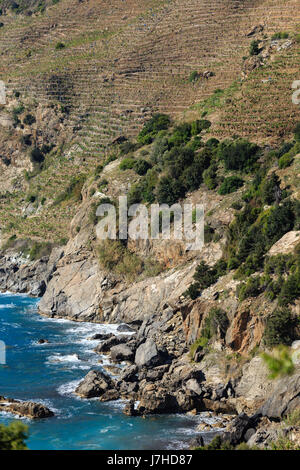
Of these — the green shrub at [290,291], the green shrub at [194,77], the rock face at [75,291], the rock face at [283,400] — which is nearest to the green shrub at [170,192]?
the rock face at [75,291]

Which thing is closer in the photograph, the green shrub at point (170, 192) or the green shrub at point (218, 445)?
the green shrub at point (218, 445)

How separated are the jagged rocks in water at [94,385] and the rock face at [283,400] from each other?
8.71 meters

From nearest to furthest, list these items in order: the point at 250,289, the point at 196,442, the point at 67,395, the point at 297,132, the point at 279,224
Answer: the point at 196,442 → the point at 67,395 → the point at 250,289 → the point at 279,224 → the point at 297,132

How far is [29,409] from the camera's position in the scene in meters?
27.7

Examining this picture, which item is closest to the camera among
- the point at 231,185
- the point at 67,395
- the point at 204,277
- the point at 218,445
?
the point at 218,445

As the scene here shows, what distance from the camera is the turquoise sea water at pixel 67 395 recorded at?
82.6 feet

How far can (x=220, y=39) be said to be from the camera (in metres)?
79.5

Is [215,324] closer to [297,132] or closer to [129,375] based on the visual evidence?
[129,375]

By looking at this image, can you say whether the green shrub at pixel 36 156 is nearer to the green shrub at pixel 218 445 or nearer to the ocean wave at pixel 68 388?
the ocean wave at pixel 68 388

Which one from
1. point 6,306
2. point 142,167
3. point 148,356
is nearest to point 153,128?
point 142,167

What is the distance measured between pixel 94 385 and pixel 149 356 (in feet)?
11.9

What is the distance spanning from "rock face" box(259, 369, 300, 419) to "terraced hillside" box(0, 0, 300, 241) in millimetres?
35770

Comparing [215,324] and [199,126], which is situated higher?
[199,126]

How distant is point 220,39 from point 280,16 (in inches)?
337
